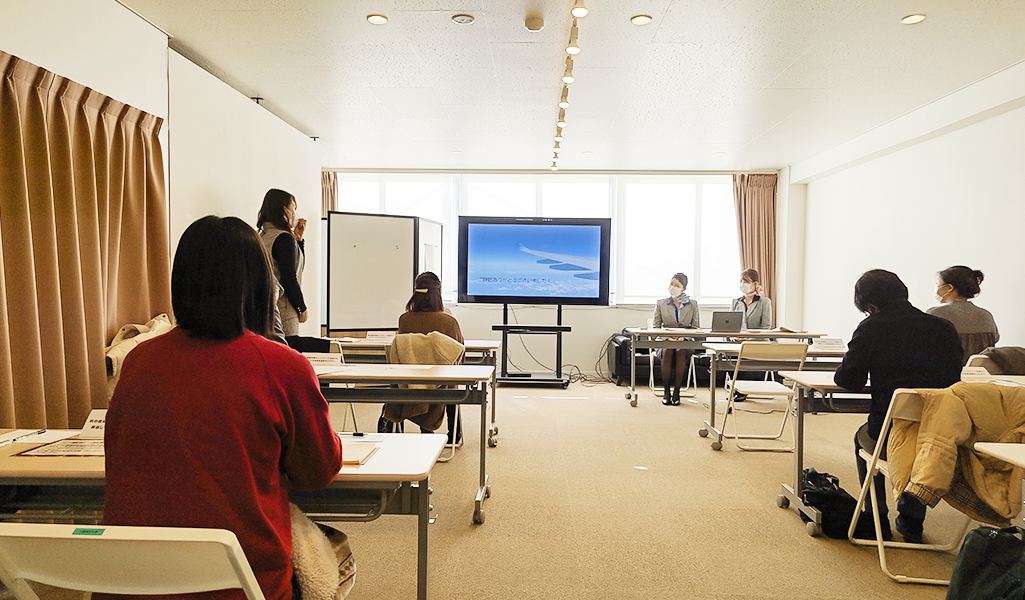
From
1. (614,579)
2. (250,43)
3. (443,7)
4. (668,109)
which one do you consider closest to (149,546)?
(614,579)

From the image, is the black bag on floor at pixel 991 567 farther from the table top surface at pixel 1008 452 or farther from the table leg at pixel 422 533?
the table leg at pixel 422 533

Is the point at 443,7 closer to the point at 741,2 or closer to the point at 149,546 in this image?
the point at 741,2

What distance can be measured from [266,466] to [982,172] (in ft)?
17.3

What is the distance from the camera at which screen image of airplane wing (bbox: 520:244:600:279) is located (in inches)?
273

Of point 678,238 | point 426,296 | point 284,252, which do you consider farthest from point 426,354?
point 678,238

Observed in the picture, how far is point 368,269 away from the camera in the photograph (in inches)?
215

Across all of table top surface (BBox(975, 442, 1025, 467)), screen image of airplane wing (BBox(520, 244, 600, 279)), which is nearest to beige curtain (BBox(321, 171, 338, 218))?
screen image of airplane wing (BBox(520, 244, 600, 279))

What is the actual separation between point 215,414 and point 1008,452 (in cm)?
191

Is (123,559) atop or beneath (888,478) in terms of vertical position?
atop

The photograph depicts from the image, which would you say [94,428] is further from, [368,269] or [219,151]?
[368,269]

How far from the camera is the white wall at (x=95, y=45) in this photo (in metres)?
2.55

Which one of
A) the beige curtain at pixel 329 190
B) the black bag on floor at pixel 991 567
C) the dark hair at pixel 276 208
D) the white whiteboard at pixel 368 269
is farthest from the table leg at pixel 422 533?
the beige curtain at pixel 329 190

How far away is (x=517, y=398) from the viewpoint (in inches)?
237

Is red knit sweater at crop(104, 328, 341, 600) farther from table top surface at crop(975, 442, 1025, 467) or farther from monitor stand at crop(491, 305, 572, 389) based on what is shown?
monitor stand at crop(491, 305, 572, 389)
